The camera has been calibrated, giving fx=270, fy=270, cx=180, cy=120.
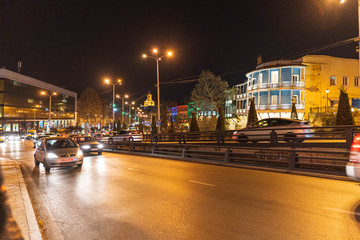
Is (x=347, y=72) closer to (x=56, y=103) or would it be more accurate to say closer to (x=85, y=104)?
(x=85, y=104)

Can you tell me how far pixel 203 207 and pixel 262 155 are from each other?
7100 millimetres

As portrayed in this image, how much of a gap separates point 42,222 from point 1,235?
501 centimetres

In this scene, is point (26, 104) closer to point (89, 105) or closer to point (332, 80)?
point (89, 105)

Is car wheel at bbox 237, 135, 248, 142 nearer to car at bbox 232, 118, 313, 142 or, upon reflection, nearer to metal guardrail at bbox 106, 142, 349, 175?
car at bbox 232, 118, 313, 142

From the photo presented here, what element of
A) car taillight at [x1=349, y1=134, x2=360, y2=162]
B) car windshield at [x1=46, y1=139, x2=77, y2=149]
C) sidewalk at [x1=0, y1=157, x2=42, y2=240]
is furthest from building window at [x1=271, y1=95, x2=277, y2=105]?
sidewalk at [x1=0, y1=157, x2=42, y2=240]

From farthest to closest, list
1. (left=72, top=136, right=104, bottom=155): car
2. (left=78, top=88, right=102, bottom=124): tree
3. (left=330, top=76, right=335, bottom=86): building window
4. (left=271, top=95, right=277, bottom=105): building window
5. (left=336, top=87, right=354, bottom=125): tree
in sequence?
1. (left=78, top=88, right=102, bottom=124): tree
2. (left=330, top=76, right=335, bottom=86): building window
3. (left=271, top=95, right=277, bottom=105): building window
4. (left=336, top=87, right=354, bottom=125): tree
5. (left=72, top=136, right=104, bottom=155): car

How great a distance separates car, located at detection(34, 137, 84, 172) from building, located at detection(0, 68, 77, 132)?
53481 millimetres

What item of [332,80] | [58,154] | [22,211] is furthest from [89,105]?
[22,211]

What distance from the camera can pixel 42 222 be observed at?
18.7 feet

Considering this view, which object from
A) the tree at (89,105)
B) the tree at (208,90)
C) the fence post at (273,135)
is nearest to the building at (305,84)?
the tree at (208,90)

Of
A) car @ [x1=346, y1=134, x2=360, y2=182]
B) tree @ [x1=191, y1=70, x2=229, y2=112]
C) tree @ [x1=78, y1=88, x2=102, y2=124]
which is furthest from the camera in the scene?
tree @ [x1=78, y1=88, x2=102, y2=124]

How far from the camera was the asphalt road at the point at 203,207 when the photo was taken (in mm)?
4996

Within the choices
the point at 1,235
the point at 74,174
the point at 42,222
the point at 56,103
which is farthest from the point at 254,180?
the point at 56,103

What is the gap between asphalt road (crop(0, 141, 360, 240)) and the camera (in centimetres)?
500
